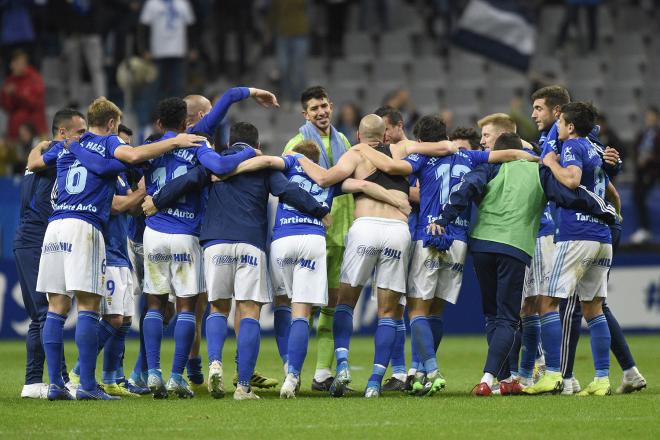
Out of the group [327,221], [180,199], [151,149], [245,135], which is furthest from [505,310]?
[151,149]

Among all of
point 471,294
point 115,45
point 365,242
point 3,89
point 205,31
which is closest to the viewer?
point 365,242

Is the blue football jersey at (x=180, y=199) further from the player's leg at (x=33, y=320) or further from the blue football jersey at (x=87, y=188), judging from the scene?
the player's leg at (x=33, y=320)

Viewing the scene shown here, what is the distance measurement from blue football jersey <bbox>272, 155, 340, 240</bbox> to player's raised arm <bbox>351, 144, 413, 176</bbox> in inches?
16.6

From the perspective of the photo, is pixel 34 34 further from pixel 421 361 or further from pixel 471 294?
pixel 421 361

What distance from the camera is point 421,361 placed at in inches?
429

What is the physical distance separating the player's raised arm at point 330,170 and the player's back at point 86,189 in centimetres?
158

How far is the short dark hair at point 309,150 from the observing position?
10.9m

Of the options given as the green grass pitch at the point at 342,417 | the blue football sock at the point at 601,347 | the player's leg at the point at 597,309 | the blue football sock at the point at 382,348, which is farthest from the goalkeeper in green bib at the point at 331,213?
the blue football sock at the point at 601,347

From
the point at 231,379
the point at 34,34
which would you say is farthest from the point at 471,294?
the point at 34,34

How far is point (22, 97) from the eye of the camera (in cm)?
1975

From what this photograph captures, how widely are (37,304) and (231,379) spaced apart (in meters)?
2.34

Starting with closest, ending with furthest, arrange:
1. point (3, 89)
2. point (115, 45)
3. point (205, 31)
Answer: point (3, 89)
point (115, 45)
point (205, 31)

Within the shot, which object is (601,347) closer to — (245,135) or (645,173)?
(245,135)

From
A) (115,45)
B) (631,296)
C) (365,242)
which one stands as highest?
(115,45)
